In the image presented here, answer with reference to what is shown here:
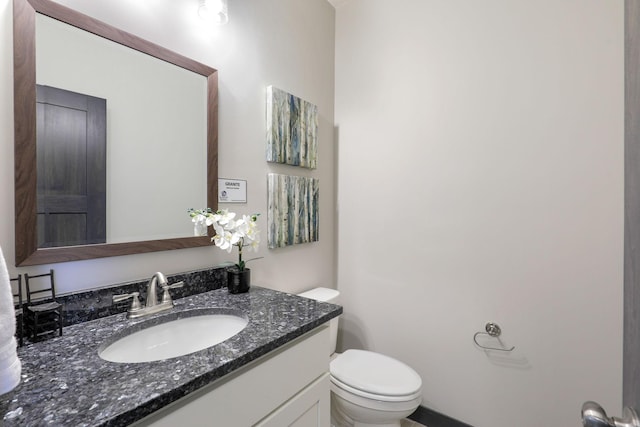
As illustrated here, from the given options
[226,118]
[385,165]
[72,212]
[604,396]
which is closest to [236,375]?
[72,212]

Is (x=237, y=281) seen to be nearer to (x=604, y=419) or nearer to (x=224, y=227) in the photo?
(x=224, y=227)

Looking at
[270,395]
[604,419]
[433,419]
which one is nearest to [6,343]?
[270,395]

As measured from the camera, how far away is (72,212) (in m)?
0.90

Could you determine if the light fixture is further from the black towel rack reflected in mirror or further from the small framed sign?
the black towel rack reflected in mirror

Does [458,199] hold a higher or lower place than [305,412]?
higher

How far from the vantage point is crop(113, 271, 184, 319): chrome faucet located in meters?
0.95

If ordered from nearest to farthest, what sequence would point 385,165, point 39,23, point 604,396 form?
point 39,23, point 604,396, point 385,165

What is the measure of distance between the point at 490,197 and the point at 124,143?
169 centimetres

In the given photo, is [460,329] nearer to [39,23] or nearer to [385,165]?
[385,165]

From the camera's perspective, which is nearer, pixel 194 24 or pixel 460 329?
pixel 194 24

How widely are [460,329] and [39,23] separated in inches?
84.7

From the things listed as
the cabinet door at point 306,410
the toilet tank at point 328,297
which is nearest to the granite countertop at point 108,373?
the cabinet door at point 306,410

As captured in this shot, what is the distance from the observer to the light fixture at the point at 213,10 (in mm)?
1184

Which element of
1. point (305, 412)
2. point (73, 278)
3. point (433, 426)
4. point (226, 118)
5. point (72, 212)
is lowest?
point (433, 426)
